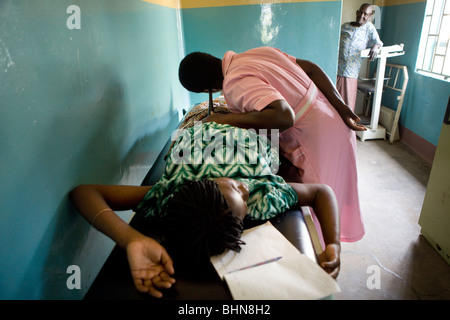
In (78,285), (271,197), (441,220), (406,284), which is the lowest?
(406,284)

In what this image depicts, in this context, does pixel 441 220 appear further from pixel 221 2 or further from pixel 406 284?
pixel 221 2

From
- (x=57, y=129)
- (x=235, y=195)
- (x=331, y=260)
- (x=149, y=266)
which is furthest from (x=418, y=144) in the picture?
(x=57, y=129)

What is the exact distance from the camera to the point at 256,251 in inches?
36.1

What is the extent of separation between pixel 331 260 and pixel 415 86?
Result: 150 inches

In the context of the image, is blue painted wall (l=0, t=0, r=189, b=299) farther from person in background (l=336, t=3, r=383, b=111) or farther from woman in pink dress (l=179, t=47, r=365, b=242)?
person in background (l=336, t=3, r=383, b=111)

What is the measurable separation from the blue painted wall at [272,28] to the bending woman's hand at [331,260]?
2477mm

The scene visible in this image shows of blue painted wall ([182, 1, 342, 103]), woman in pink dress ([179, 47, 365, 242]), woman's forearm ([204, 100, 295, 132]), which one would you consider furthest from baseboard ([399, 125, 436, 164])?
woman's forearm ([204, 100, 295, 132])

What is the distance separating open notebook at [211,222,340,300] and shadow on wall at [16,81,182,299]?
50 cm

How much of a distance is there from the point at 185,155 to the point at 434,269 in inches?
72.9

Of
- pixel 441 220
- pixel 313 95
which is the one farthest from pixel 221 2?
pixel 441 220

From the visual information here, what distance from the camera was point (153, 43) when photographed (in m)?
2.02

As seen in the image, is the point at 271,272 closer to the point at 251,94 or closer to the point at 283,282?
the point at 283,282

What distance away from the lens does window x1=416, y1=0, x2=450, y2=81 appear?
3.36 meters

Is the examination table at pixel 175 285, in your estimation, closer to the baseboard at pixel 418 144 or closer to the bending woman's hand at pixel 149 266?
the bending woman's hand at pixel 149 266
